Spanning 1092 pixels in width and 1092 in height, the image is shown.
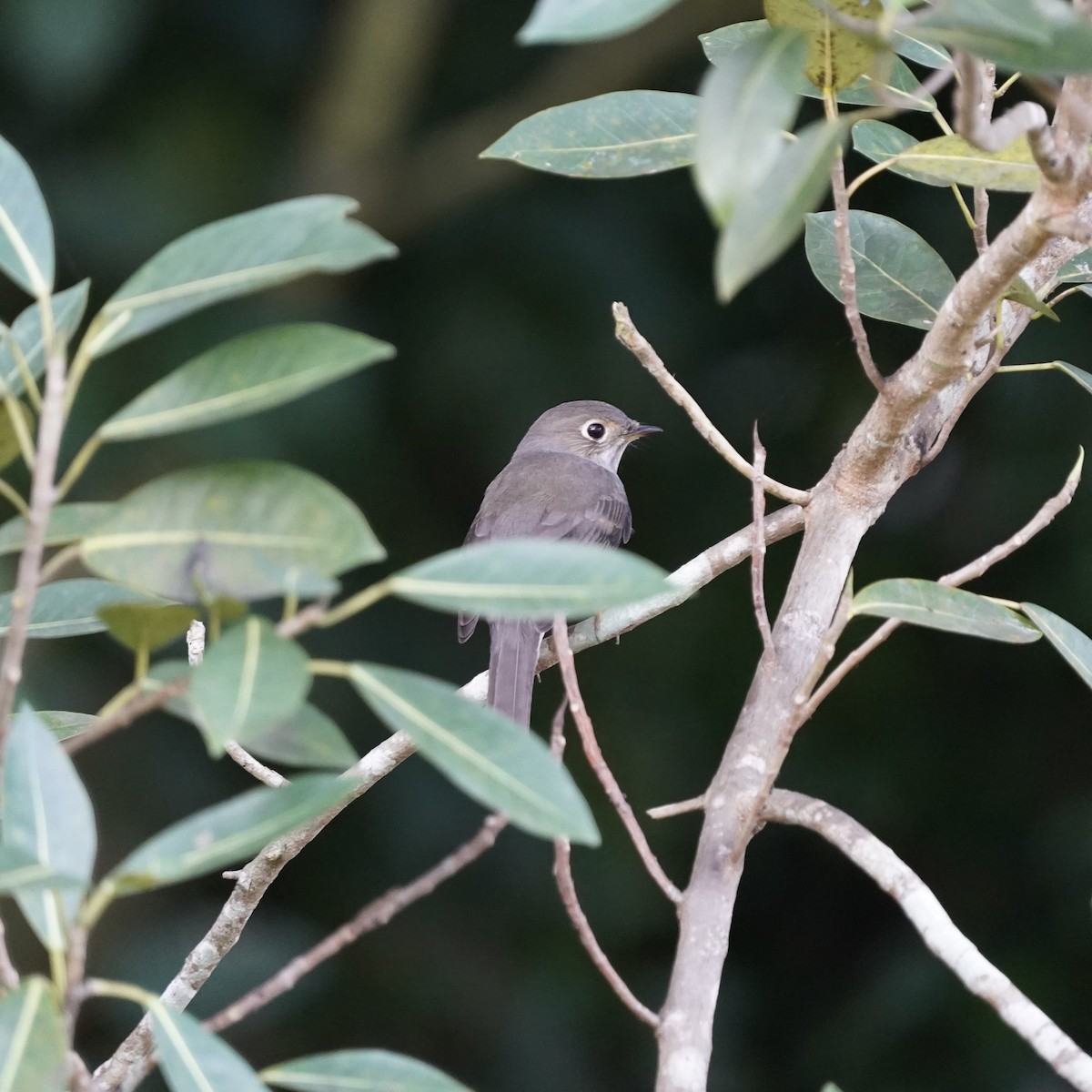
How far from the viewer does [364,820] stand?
617cm

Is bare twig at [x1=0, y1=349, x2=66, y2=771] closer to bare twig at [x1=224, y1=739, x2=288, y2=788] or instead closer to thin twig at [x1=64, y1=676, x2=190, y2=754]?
thin twig at [x1=64, y1=676, x2=190, y2=754]

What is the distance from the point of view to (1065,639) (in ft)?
7.03

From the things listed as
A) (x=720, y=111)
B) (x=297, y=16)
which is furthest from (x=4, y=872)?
(x=297, y=16)

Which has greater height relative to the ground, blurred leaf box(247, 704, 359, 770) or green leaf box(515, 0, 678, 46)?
green leaf box(515, 0, 678, 46)

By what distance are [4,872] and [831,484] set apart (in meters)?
1.61

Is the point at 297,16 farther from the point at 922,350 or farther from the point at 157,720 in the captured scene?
the point at 922,350

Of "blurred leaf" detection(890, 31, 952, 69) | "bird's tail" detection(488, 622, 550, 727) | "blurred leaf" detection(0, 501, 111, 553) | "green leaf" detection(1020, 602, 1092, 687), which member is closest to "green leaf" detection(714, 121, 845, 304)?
"blurred leaf" detection(0, 501, 111, 553)

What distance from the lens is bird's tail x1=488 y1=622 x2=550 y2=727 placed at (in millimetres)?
3684

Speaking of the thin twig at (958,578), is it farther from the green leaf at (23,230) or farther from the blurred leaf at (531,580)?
the green leaf at (23,230)

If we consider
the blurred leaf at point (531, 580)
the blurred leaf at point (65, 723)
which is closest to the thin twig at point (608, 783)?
the blurred leaf at point (531, 580)

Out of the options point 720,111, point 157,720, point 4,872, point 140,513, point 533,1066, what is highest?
point 720,111

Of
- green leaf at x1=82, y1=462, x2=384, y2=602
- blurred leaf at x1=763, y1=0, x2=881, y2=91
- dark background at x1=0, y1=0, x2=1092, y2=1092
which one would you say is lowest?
dark background at x1=0, y1=0, x2=1092, y2=1092

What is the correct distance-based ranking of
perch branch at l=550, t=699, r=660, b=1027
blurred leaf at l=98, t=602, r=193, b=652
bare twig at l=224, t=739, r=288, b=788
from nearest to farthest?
blurred leaf at l=98, t=602, r=193, b=652
perch branch at l=550, t=699, r=660, b=1027
bare twig at l=224, t=739, r=288, b=788

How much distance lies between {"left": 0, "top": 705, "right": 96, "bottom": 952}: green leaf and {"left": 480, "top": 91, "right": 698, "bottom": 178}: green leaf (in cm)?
105
